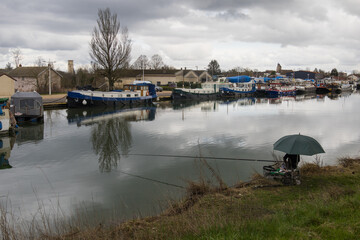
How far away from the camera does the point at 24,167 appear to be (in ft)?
43.5

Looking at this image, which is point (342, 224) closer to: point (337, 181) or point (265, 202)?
point (265, 202)

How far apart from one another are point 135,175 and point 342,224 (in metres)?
7.66

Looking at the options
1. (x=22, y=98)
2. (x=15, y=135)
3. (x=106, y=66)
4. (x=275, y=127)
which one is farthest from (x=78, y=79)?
(x=275, y=127)

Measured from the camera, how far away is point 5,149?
1659 centimetres

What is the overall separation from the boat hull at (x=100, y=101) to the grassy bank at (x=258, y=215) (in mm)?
30673

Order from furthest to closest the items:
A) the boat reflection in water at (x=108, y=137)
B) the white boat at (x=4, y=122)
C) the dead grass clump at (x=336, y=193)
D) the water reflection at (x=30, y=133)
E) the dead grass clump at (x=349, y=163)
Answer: the white boat at (x=4, y=122) < the water reflection at (x=30, y=133) < the boat reflection in water at (x=108, y=137) < the dead grass clump at (x=349, y=163) < the dead grass clump at (x=336, y=193)

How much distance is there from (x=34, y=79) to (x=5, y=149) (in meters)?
42.1

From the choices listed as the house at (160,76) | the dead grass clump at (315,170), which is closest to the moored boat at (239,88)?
the house at (160,76)

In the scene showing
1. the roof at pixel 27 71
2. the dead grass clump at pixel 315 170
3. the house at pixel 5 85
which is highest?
the roof at pixel 27 71

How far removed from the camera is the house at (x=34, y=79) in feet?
173

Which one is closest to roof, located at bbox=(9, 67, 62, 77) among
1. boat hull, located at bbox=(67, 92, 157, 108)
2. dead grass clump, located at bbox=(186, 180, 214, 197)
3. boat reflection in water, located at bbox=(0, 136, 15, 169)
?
boat hull, located at bbox=(67, 92, 157, 108)

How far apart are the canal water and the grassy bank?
0.91 meters

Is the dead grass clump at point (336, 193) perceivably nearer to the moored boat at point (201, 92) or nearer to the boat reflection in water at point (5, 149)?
the boat reflection in water at point (5, 149)

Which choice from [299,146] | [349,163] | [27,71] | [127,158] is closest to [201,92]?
[27,71]
